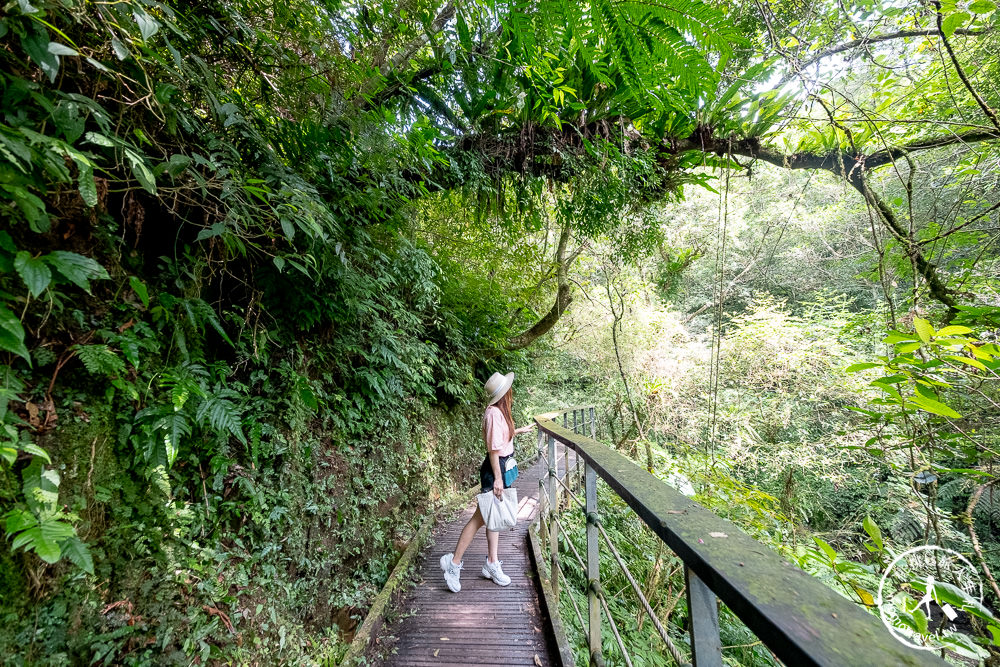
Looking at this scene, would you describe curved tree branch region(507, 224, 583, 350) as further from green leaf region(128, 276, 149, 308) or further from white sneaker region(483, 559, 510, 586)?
green leaf region(128, 276, 149, 308)

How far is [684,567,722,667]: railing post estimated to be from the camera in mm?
731

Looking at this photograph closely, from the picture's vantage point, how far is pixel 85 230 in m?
1.64

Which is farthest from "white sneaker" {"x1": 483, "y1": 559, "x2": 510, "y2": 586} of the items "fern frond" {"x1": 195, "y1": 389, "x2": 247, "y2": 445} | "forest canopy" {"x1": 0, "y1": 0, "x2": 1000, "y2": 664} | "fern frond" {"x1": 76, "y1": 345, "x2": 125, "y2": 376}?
"fern frond" {"x1": 76, "y1": 345, "x2": 125, "y2": 376}

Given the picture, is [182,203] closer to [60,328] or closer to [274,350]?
[60,328]

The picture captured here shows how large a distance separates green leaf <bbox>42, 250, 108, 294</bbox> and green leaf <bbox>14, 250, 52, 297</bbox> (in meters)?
0.05

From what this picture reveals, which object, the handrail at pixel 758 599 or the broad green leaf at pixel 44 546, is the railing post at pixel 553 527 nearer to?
the handrail at pixel 758 599

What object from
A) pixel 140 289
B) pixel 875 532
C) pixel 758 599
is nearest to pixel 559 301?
pixel 875 532

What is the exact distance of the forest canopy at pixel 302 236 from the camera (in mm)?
1372

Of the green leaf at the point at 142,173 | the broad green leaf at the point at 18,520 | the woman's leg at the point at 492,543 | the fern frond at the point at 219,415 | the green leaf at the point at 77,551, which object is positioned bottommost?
the woman's leg at the point at 492,543

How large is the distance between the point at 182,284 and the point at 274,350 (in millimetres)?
793

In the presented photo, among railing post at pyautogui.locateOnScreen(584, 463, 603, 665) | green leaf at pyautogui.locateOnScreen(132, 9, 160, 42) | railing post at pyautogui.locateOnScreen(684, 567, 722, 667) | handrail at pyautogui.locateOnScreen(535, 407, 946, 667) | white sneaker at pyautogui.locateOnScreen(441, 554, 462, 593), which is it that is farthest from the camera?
white sneaker at pyautogui.locateOnScreen(441, 554, 462, 593)

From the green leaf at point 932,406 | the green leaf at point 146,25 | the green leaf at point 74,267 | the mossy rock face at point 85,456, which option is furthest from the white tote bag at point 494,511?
the green leaf at point 146,25

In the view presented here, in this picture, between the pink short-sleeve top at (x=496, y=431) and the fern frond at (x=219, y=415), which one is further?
the pink short-sleeve top at (x=496, y=431)

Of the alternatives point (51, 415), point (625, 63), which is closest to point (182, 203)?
point (51, 415)
